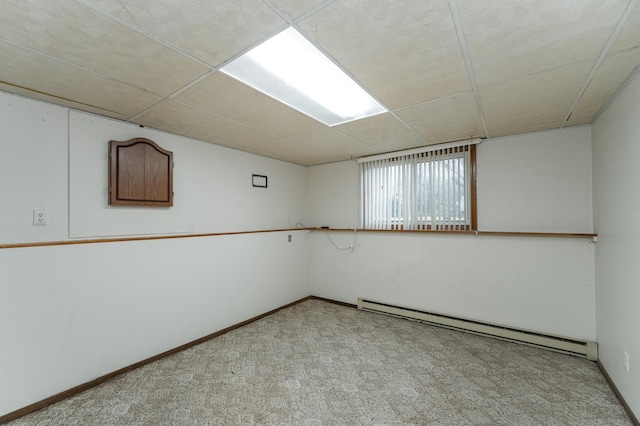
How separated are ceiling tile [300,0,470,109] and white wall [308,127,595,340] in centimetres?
170

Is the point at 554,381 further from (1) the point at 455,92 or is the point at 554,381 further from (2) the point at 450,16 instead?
(2) the point at 450,16

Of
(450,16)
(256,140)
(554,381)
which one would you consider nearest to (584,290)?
(554,381)

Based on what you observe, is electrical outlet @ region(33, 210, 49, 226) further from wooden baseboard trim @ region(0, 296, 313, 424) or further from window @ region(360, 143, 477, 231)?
window @ region(360, 143, 477, 231)

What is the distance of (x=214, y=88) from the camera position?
193cm

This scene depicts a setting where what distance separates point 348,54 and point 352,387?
8.05 ft

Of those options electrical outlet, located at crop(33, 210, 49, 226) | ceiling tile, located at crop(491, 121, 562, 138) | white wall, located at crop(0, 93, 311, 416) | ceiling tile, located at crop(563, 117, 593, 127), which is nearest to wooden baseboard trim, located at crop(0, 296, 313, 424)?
white wall, located at crop(0, 93, 311, 416)

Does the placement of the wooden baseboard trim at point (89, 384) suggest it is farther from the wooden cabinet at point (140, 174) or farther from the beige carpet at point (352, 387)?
the wooden cabinet at point (140, 174)

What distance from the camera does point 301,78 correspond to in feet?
6.26

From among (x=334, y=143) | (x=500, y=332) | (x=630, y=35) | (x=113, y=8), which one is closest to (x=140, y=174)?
(x=113, y=8)

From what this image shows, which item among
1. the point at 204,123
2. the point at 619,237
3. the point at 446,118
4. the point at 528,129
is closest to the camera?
the point at 619,237

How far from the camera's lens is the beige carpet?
1882 mm

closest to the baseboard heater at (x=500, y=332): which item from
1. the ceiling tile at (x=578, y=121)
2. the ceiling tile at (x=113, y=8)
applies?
the ceiling tile at (x=578, y=121)

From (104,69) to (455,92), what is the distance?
239 centimetres

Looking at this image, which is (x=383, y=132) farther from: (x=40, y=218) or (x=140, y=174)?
(x=40, y=218)
